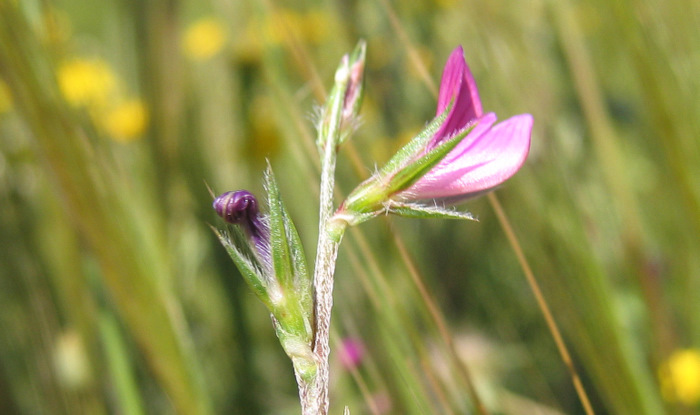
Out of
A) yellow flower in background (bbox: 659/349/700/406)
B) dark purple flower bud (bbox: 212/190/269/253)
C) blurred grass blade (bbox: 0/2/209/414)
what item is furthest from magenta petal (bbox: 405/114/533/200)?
yellow flower in background (bbox: 659/349/700/406)

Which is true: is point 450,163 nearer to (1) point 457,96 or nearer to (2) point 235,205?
(1) point 457,96

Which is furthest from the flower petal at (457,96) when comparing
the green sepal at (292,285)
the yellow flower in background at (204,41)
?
the yellow flower in background at (204,41)

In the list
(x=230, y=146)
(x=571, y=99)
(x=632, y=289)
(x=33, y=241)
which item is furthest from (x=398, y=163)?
(x=571, y=99)

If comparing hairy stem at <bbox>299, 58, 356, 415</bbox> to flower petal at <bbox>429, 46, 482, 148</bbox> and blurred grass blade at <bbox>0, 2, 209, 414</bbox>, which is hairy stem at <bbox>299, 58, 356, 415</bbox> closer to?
flower petal at <bbox>429, 46, 482, 148</bbox>

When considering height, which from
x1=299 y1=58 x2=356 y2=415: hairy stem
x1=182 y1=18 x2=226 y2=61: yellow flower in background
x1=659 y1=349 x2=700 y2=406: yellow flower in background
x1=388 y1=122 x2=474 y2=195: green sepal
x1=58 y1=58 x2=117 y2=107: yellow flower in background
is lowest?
x1=659 y1=349 x2=700 y2=406: yellow flower in background

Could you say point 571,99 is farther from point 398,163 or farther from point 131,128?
point 398,163

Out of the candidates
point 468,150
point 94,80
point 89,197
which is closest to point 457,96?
point 468,150
